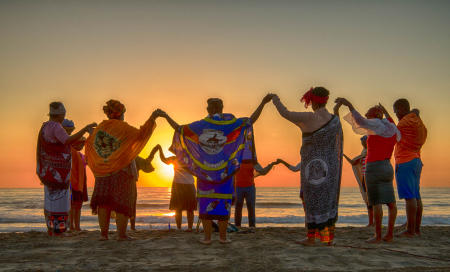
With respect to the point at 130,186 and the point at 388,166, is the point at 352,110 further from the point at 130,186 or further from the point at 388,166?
the point at 130,186

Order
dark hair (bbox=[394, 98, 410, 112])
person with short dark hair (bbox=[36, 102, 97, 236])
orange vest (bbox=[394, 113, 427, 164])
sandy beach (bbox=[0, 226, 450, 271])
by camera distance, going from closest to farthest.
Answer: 1. sandy beach (bbox=[0, 226, 450, 271])
2. person with short dark hair (bbox=[36, 102, 97, 236])
3. orange vest (bbox=[394, 113, 427, 164])
4. dark hair (bbox=[394, 98, 410, 112])

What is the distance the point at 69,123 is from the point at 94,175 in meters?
1.89

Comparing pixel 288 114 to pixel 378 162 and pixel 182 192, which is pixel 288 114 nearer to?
pixel 378 162

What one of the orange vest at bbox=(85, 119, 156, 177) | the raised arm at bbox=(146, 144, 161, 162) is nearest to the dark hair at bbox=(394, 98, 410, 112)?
the orange vest at bbox=(85, 119, 156, 177)

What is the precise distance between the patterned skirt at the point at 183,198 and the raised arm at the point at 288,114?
332 cm

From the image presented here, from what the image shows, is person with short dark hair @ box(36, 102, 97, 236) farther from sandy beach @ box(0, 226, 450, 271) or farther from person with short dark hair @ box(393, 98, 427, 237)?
person with short dark hair @ box(393, 98, 427, 237)

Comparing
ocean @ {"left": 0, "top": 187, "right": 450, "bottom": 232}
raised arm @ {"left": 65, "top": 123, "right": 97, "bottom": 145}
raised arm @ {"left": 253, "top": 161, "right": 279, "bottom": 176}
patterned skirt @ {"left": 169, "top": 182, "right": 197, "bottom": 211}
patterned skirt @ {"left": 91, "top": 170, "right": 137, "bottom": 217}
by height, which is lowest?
ocean @ {"left": 0, "top": 187, "right": 450, "bottom": 232}

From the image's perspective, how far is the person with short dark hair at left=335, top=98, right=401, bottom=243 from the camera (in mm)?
5645

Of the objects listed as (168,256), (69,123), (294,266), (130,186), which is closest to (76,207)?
(69,123)

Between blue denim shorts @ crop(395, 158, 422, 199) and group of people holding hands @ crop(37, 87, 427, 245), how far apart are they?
2 cm

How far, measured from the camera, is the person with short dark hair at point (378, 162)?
564 centimetres

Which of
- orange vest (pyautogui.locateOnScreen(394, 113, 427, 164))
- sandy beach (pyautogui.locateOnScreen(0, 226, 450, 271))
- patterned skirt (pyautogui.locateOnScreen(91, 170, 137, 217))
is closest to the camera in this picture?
sandy beach (pyautogui.locateOnScreen(0, 226, 450, 271))

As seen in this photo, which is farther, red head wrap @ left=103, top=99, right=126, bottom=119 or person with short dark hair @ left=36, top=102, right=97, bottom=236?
person with short dark hair @ left=36, top=102, right=97, bottom=236

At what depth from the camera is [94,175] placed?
5.90 meters
